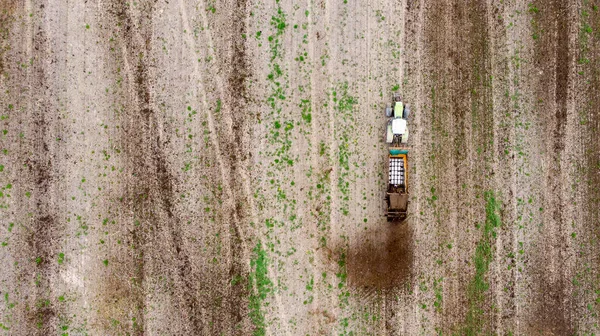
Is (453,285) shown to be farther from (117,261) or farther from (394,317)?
(117,261)

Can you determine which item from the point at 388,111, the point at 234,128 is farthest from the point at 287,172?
the point at 388,111

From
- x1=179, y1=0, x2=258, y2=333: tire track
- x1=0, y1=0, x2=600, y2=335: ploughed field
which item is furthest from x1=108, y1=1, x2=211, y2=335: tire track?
x1=179, y1=0, x2=258, y2=333: tire track

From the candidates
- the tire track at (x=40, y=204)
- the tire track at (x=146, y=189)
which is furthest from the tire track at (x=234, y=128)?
the tire track at (x=40, y=204)

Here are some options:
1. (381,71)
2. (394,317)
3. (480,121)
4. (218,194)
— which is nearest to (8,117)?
(218,194)

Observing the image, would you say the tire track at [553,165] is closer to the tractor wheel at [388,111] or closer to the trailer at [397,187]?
the trailer at [397,187]

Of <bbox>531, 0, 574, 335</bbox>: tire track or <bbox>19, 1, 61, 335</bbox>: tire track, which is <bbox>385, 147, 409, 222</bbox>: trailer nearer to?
<bbox>531, 0, 574, 335</bbox>: tire track

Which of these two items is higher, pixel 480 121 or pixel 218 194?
pixel 480 121
